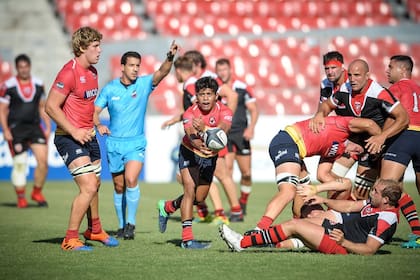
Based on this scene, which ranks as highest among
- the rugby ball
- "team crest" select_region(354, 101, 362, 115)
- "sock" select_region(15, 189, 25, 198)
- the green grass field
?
"team crest" select_region(354, 101, 362, 115)

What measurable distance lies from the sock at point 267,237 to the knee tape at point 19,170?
765 centimetres

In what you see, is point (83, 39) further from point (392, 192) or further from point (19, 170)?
point (19, 170)

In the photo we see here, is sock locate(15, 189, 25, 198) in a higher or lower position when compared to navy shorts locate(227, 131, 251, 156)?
lower

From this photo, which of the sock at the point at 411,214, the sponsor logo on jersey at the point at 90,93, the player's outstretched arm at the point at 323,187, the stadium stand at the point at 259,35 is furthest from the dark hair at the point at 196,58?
the stadium stand at the point at 259,35

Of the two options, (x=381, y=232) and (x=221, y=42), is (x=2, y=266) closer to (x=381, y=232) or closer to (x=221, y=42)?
(x=381, y=232)

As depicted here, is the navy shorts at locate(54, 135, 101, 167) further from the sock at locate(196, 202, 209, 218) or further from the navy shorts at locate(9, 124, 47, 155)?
the navy shorts at locate(9, 124, 47, 155)

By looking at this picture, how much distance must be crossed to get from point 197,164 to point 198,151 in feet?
0.53

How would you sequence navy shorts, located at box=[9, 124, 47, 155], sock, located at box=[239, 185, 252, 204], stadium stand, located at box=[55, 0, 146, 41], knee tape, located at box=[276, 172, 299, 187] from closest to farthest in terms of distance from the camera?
knee tape, located at box=[276, 172, 299, 187], sock, located at box=[239, 185, 252, 204], navy shorts, located at box=[9, 124, 47, 155], stadium stand, located at box=[55, 0, 146, 41]

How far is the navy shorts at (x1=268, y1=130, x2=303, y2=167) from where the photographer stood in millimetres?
9195

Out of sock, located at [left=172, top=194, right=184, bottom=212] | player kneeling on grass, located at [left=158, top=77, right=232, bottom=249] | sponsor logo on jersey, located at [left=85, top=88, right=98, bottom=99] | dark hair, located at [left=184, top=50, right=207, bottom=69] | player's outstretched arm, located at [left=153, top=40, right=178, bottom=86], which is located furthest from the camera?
dark hair, located at [left=184, top=50, right=207, bottom=69]

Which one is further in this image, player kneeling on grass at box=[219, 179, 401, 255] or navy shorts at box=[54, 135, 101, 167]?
navy shorts at box=[54, 135, 101, 167]

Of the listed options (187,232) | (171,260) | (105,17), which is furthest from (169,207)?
(105,17)

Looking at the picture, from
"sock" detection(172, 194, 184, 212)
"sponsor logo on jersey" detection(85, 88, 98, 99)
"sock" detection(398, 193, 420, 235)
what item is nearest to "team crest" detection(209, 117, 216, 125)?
"sock" detection(172, 194, 184, 212)

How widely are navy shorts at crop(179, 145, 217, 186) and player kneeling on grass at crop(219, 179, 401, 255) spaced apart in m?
1.28
